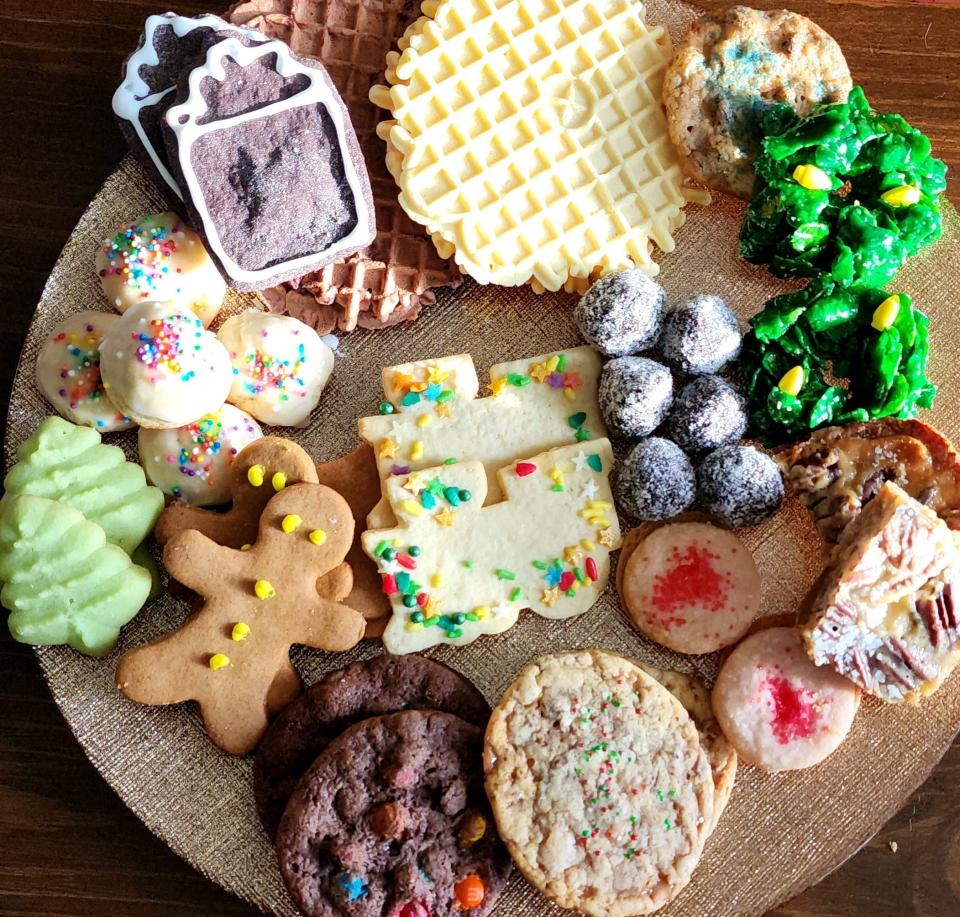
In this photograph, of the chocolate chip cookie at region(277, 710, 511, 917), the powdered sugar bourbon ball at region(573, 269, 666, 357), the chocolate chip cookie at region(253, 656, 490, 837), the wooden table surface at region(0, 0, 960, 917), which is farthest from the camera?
the wooden table surface at region(0, 0, 960, 917)

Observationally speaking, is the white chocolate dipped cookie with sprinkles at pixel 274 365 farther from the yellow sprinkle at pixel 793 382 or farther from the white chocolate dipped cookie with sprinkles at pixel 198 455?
the yellow sprinkle at pixel 793 382

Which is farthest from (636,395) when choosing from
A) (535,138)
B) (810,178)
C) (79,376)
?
(79,376)

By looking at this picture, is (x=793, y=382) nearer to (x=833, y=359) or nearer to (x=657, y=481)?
(x=833, y=359)

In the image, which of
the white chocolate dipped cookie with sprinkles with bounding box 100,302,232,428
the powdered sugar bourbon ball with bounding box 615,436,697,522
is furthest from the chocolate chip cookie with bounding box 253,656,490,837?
the white chocolate dipped cookie with sprinkles with bounding box 100,302,232,428

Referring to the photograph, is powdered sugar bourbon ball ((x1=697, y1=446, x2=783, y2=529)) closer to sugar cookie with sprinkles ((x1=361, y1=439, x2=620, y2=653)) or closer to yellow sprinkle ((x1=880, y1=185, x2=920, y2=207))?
sugar cookie with sprinkles ((x1=361, y1=439, x2=620, y2=653))

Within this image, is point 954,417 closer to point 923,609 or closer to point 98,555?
point 923,609

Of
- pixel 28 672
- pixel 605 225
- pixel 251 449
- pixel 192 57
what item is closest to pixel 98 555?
pixel 251 449

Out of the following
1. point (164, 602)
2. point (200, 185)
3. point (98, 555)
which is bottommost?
point (164, 602)
